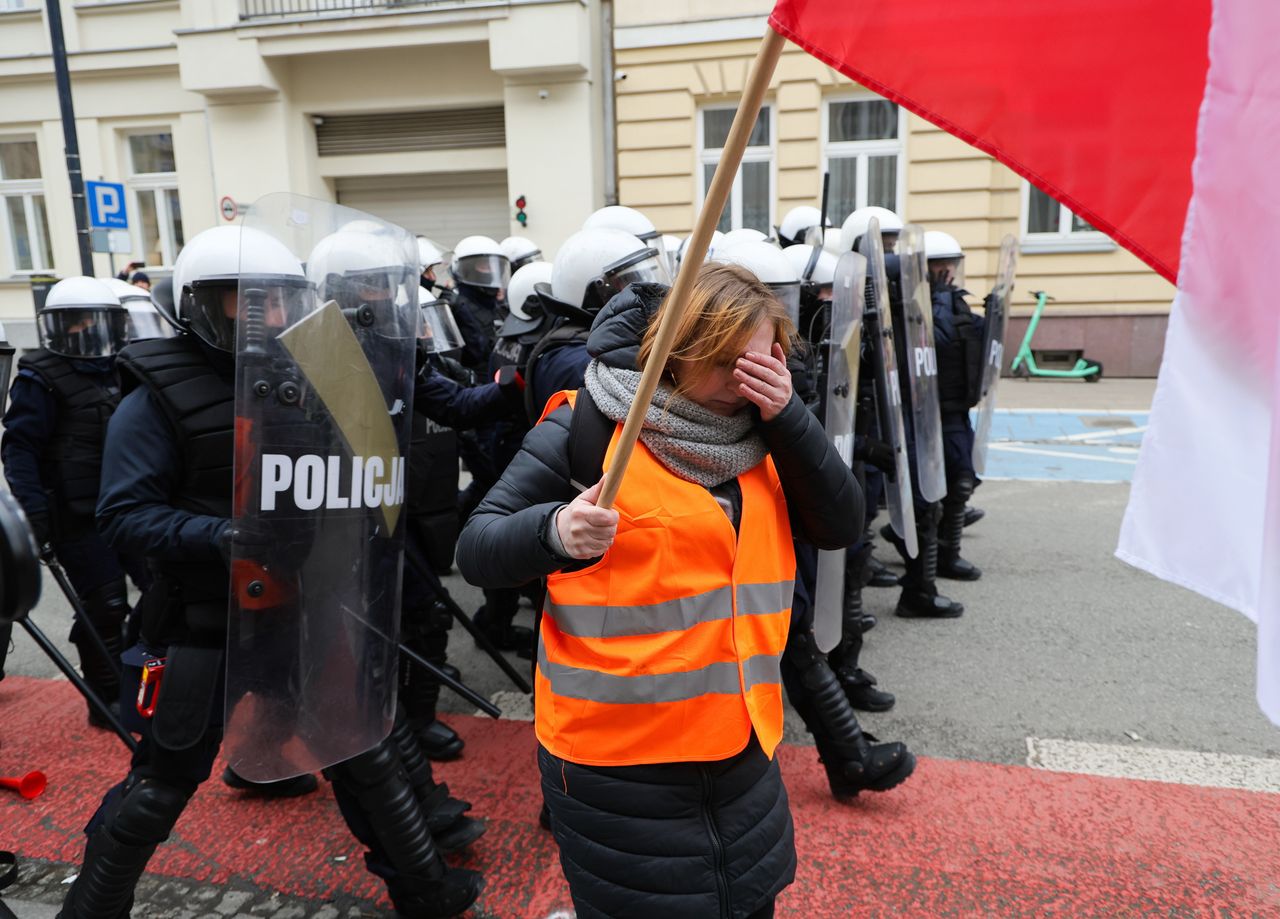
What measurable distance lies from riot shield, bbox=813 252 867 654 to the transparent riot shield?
16cm

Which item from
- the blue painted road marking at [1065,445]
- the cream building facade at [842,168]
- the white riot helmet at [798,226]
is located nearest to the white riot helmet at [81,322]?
the white riot helmet at [798,226]

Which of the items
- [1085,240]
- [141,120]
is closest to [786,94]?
[1085,240]

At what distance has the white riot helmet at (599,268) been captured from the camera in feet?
10.8

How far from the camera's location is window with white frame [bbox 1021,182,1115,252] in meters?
13.6

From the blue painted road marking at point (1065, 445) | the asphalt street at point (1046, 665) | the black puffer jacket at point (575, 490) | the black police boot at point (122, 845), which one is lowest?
the blue painted road marking at point (1065, 445)

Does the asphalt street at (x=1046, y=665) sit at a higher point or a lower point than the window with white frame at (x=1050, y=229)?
lower

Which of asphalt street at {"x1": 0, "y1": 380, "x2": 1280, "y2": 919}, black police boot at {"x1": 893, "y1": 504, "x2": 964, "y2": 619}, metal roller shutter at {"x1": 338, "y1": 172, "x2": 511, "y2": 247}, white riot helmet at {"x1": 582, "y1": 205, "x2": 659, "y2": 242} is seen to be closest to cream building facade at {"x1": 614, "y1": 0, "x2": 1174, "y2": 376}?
metal roller shutter at {"x1": 338, "y1": 172, "x2": 511, "y2": 247}

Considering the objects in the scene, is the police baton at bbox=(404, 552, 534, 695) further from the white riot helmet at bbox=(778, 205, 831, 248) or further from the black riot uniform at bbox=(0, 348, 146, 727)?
the white riot helmet at bbox=(778, 205, 831, 248)

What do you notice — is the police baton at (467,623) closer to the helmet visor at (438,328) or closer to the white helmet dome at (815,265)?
the helmet visor at (438,328)

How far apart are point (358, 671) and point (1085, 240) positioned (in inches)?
542

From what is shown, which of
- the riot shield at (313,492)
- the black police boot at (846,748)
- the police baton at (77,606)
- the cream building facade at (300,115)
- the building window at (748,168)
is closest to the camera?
the riot shield at (313,492)

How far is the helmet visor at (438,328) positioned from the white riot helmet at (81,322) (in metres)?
1.28

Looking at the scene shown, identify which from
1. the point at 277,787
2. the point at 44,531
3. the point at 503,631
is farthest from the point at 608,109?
the point at 277,787

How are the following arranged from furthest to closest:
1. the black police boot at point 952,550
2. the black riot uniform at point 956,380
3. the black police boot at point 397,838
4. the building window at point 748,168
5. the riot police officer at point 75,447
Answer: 1. the building window at point 748,168
2. the black police boot at point 952,550
3. the black riot uniform at point 956,380
4. the riot police officer at point 75,447
5. the black police boot at point 397,838
